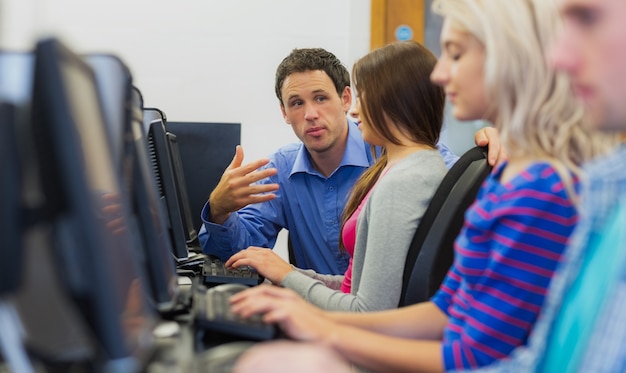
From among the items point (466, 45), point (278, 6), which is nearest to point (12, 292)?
point (466, 45)

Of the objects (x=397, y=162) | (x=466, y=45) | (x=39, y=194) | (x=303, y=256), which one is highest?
(x=466, y=45)

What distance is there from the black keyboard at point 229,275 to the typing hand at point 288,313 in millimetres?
529

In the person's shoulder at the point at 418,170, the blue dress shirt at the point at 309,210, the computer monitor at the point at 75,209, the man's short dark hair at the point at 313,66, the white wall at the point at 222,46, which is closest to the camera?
the computer monitor at the point at 75,209

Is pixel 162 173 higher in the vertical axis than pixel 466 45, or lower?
lower

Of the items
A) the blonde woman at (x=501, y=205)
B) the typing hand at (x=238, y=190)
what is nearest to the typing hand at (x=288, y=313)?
the blonde woman at (x=501, y=205)

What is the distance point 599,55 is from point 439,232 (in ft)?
2.04

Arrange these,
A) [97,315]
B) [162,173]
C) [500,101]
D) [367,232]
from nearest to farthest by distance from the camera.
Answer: [97,315]
[500,101]
[367,232]
[162,173]

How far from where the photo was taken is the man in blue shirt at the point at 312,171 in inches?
87.9

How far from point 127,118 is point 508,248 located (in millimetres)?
535

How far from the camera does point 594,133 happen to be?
94 centimetres

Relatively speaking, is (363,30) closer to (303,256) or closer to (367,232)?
(303,256)

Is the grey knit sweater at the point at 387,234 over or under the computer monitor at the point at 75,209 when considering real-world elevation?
under

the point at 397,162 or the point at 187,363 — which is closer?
the point at 187,363

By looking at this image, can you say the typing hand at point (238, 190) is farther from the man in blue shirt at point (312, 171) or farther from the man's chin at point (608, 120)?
the man's chin at point (608, 120)
